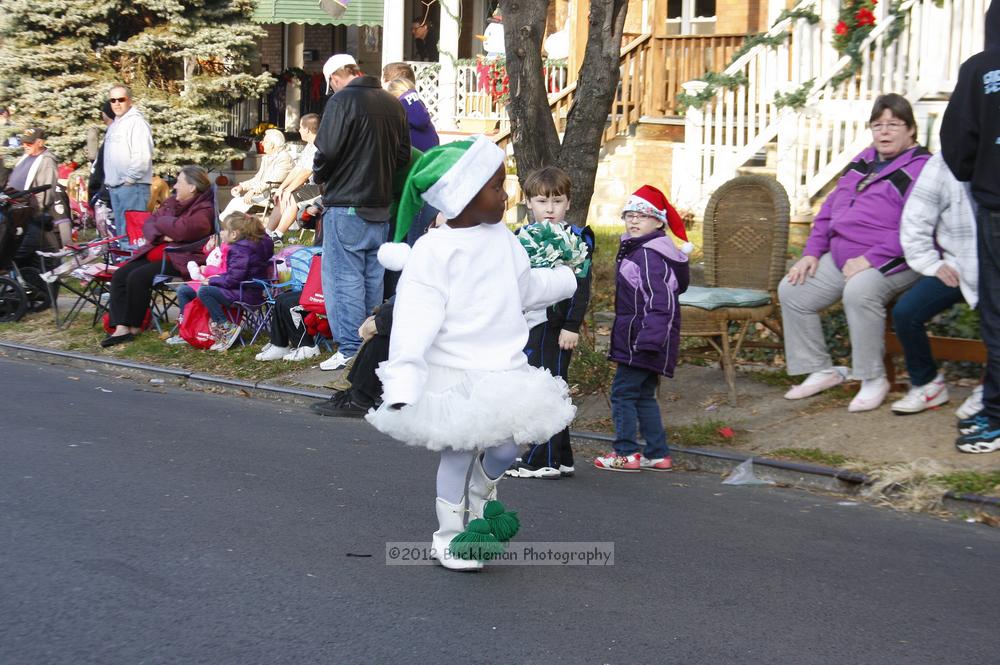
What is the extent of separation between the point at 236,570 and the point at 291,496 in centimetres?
132

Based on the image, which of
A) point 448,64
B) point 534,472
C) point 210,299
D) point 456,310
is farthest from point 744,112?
point 456,310

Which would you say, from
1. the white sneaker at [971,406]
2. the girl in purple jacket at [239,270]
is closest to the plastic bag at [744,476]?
the white sneaker at [971,406]

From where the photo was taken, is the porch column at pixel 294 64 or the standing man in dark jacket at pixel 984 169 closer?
the standing man in dark jacket at pixel 984 169

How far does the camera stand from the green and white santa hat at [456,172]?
4930mm

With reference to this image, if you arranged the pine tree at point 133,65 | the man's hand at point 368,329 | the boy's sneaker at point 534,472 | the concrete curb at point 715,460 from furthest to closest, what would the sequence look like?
the pine tree at point 133,65, the man's hand at point 368,329, the boy's sneaker at point 534,472, the concrete curb at point 715,460

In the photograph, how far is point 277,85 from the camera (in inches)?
1038

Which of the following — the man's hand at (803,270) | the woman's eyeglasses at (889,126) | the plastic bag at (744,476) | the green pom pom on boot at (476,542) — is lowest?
the plastic bag at (744,476)

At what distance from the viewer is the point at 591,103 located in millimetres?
9383

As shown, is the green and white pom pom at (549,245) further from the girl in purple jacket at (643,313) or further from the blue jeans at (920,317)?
the blue jeans at (920,317)

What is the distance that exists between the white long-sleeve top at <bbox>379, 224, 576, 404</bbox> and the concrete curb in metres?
2.58

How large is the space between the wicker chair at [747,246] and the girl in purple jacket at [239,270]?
411 centimetres

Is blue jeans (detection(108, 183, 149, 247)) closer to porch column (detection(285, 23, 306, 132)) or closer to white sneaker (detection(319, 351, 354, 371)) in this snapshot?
white sneaker (detection(319, 351, 354, 371))

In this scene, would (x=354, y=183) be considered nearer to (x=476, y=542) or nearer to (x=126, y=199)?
(x=126, y=199)

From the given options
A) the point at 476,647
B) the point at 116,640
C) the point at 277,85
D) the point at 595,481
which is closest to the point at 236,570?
the point at 116,640
